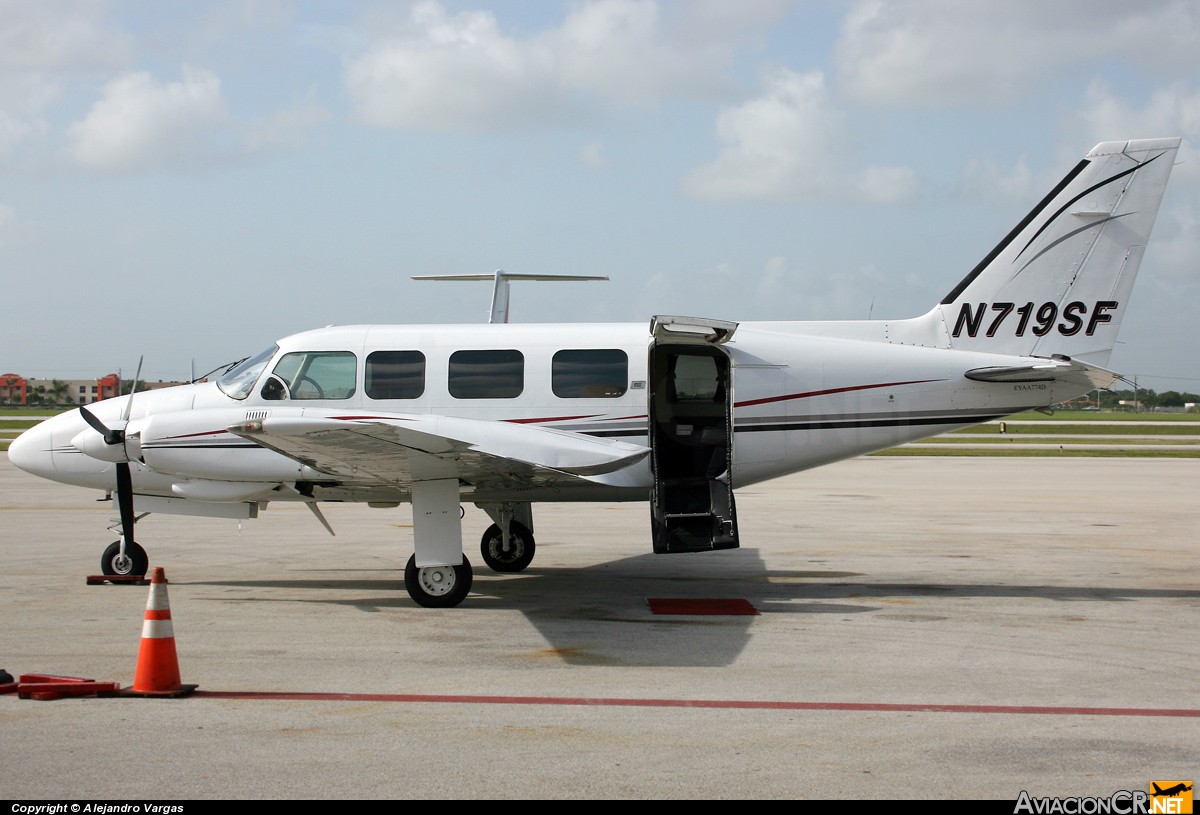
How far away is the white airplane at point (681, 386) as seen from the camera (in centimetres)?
1163

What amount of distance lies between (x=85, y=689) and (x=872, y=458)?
3387 centimetres

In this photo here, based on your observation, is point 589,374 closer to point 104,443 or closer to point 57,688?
point 104,443

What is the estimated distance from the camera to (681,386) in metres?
12.2

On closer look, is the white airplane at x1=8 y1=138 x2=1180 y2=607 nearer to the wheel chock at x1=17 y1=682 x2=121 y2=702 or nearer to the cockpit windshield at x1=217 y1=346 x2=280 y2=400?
the cockpit windshield at x1=217 y1=346 x2=280 y2=400

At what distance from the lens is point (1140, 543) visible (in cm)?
1606

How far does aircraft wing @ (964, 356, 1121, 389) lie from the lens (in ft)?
37.8

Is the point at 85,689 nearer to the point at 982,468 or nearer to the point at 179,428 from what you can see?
the point at 179,428

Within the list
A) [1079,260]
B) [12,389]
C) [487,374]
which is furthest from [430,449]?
[12,389]

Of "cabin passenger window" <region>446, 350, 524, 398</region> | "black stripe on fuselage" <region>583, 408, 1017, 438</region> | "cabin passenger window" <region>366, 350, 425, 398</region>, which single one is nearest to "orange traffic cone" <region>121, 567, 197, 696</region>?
"cabin passenger window" <region>366, 350, 425, 398</region>

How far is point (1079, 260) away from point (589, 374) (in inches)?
230

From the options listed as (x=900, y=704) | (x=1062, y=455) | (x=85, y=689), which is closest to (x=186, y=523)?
(x=85, y=689)

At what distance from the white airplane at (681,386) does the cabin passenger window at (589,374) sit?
2 centimetres

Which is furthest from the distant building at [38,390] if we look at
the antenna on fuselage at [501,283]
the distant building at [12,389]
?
the antenna on fuselage at [501,283]

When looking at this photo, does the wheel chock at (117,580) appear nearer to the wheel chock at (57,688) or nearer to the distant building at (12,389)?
Result: the wheel chock at (57,688)
